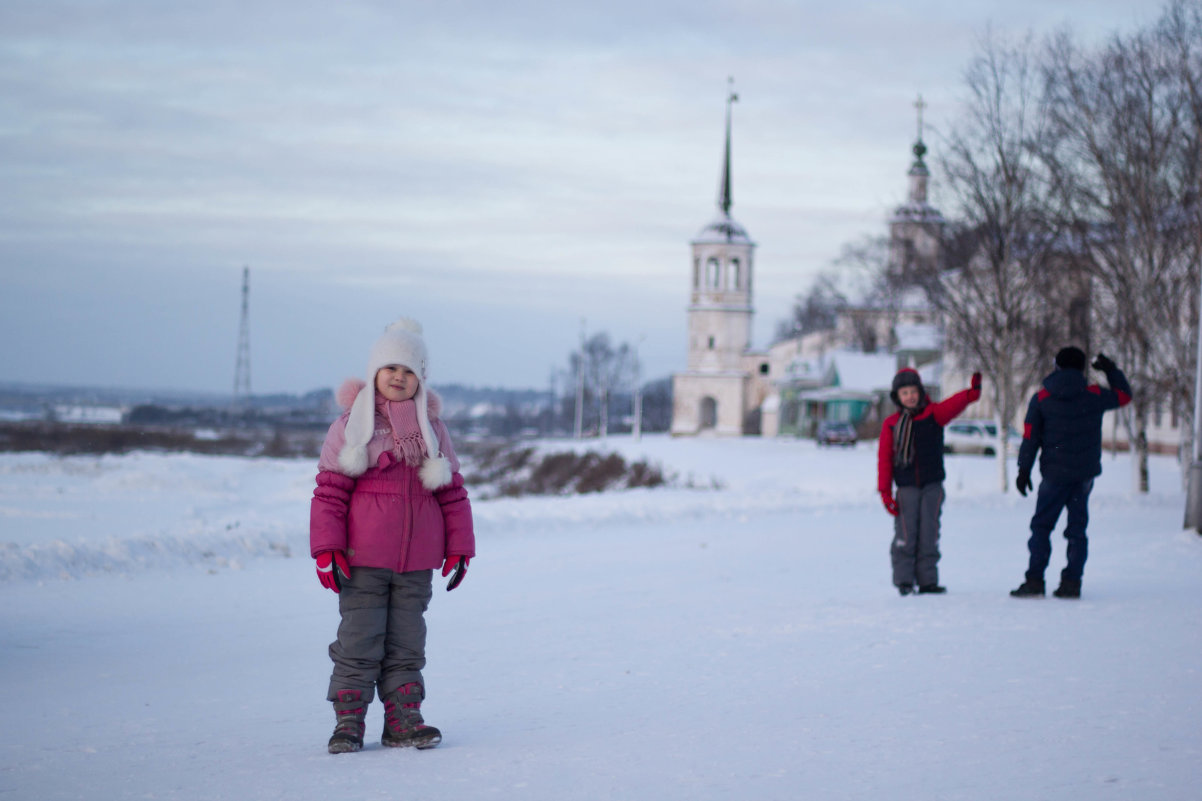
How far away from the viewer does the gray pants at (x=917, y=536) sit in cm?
955

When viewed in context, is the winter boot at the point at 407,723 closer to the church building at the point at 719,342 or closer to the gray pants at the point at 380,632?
the gray pants at the point at 380,632

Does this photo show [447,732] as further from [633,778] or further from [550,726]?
[633,778]

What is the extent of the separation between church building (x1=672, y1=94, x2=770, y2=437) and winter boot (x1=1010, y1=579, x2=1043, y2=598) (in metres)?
74.8

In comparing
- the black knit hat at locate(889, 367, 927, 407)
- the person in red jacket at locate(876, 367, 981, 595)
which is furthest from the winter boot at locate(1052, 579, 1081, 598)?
the black knit hat at locate(889, 367, 927, 407)

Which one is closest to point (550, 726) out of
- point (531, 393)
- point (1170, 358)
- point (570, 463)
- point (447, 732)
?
point (447, 732)

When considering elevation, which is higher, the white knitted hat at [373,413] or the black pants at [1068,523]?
the white knitted hat at [373,413]

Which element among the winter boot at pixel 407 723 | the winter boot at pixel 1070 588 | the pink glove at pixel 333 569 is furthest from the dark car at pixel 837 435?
the pink glove at pixel 333 569

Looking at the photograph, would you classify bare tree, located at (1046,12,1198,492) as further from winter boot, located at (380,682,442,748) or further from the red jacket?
winter boot, located at (380,682,442,748)

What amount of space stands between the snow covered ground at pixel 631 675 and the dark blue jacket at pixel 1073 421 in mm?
1060

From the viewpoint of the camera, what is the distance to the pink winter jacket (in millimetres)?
5043

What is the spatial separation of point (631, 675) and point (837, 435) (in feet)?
159

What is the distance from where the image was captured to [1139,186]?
22672mm

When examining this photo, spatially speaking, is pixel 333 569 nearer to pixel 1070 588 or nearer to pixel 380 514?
pixel 380 514

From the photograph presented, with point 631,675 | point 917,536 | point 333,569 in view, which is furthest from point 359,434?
point 917,536
